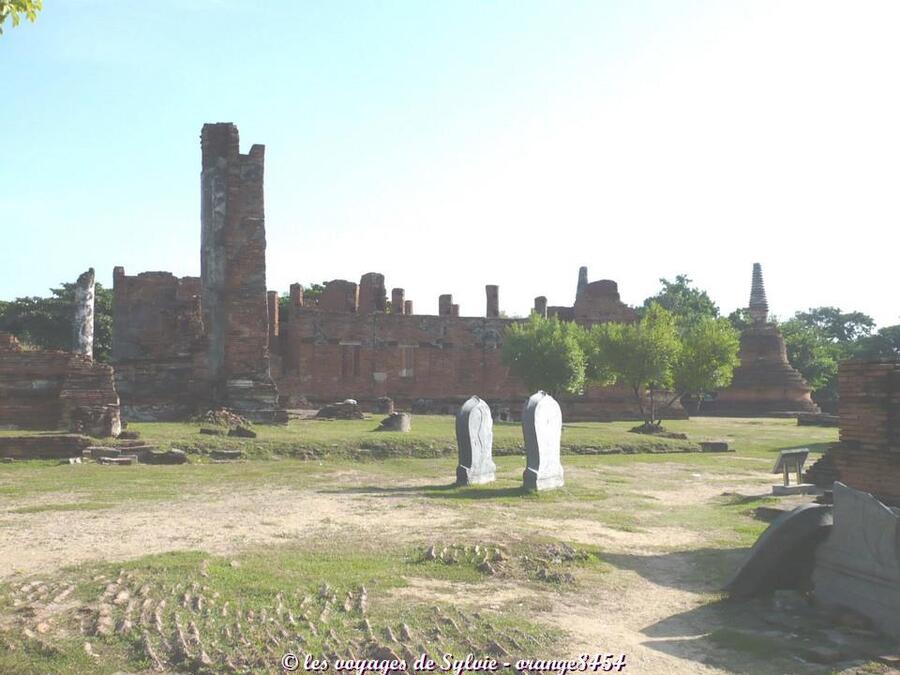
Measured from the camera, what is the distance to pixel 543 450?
1057cm

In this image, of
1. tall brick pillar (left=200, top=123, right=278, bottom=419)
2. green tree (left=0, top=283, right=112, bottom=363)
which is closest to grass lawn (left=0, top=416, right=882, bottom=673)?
tall brick pillar (left=200, top=123, right=278, bottom=419)

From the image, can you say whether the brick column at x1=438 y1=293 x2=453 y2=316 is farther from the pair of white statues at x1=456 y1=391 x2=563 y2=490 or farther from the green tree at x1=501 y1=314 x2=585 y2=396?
the pair of white statues at x1=456 y1=391 x2=563 y2=490

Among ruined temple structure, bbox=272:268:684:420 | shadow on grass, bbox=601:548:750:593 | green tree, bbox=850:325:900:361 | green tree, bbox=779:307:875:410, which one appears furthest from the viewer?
green tree, bbox=850:325:900:361

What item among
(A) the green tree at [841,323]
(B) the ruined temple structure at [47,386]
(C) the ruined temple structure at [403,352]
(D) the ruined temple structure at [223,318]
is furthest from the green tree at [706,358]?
(A) the green tree at [841,323]

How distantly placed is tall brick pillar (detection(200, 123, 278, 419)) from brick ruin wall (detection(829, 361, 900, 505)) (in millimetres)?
13513

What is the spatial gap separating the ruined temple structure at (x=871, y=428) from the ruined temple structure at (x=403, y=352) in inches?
1071

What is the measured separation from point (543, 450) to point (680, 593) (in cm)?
503

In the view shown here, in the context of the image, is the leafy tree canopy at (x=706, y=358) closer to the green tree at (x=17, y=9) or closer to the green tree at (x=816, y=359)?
the green tree at (x=816, y=359)

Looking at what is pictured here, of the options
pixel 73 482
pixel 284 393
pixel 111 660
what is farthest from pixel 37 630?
pixel 284 393

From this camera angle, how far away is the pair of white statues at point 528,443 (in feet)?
34.5

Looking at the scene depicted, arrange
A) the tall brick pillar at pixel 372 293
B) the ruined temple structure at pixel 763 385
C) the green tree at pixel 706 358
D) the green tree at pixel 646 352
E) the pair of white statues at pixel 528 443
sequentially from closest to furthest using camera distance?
the pair of white statues at pixel 528 443 < the green tree at pixel 646 352 < the green tree at pixel 706 358 < the tall brick pillar at pixel 372 293 < the ruined temple structure at pixel 763 385

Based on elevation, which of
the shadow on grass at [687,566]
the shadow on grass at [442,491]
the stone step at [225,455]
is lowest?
the shadow on grass at [687,566]

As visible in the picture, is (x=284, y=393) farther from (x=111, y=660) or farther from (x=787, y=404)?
(x=111, y=660)

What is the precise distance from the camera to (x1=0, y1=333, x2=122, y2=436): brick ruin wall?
50.3 feet
